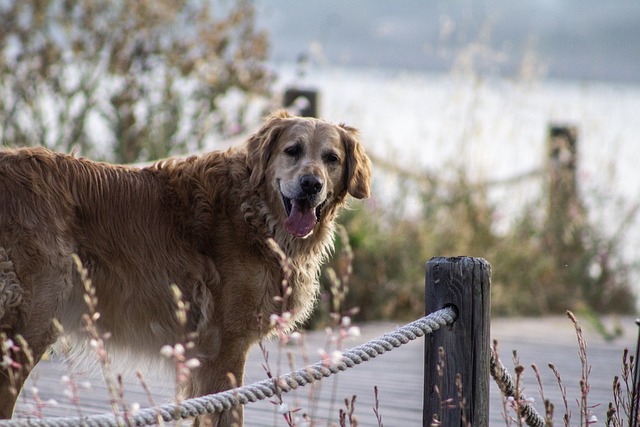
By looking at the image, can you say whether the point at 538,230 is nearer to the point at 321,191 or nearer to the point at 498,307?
the point at 498,307

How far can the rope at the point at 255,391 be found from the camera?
89.2 inches

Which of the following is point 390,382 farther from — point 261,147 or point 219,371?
point 261,147

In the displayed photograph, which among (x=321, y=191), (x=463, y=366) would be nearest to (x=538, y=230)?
(x=321, y=191)

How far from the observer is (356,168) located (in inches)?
153

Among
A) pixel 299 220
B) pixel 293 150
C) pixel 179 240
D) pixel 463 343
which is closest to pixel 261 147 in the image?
pixel 293 150

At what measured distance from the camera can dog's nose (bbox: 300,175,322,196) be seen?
356cm

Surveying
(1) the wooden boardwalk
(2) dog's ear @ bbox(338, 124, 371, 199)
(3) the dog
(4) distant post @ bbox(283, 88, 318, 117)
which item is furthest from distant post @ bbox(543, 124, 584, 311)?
(3) the dog

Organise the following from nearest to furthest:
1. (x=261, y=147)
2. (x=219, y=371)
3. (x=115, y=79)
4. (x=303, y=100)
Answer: (x=219, y=371)
(x=261, y=147)
(x=303, y=100)
(x=115, y=79)

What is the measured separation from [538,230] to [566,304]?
0.84 m

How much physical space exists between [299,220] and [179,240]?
1.60ft

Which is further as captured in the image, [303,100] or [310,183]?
[303,100]

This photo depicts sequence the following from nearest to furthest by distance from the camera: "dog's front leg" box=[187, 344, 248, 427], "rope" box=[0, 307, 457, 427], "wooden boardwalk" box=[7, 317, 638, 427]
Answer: "rope" box=[0, 307, 457, 427] → "dog's front leg" box=[187, 344, 248, 427] → "wooden boardwalk" box=[7, 317, 638, 427]

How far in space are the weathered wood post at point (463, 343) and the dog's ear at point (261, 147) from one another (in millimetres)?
1084

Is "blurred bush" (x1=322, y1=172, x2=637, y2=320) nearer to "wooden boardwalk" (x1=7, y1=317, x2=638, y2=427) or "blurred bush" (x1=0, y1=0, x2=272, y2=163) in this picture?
"wooden boardwalk" (x1=7, y1=317, x2=638, y2=427)
